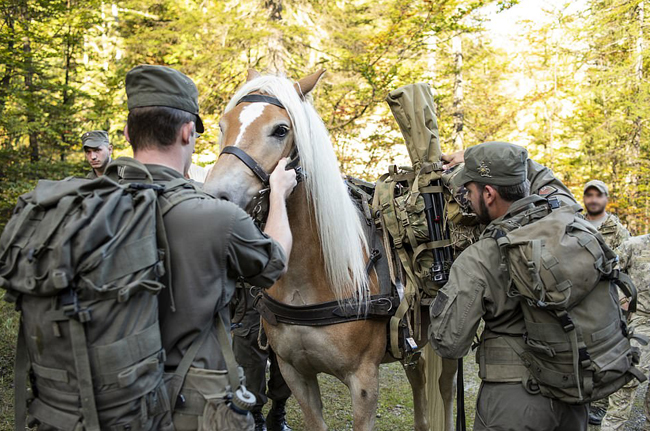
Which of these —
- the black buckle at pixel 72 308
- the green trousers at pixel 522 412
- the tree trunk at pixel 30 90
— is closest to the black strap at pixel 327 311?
the green trousers at pixel 522 412

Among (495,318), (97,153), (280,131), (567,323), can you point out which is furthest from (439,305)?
(97,153)

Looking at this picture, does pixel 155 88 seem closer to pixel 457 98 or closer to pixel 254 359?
pixel 254 359

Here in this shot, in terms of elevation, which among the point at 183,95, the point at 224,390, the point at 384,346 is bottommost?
the point at 384,346

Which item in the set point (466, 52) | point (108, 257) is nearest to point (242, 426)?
point (108, 257)

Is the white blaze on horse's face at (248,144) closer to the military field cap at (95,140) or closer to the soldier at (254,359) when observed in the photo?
the soldier at (254,359)

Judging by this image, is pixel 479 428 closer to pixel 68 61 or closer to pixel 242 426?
pixel 242 426

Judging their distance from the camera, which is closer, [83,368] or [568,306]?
[83,368]

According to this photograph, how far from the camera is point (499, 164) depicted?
2430 mm

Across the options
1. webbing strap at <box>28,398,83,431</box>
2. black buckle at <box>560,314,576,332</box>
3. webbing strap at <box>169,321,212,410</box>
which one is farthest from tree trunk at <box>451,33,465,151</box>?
webbing strap at <box>28,398,83,431</box>

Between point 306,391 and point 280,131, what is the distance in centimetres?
174

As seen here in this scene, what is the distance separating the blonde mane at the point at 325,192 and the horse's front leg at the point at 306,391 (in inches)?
27.2

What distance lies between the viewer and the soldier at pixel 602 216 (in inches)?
231

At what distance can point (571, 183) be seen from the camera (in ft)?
48.0

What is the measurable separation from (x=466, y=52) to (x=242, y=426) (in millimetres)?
14270
